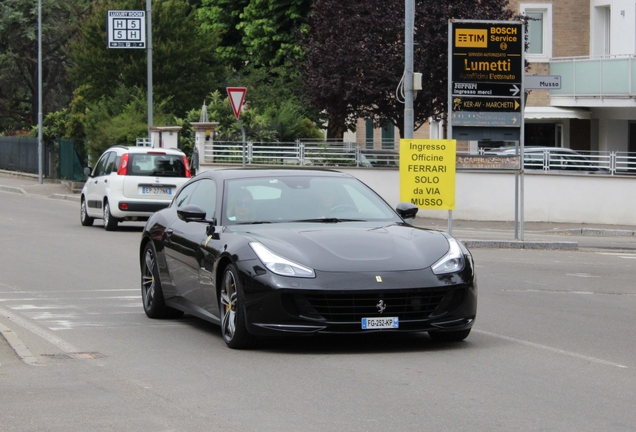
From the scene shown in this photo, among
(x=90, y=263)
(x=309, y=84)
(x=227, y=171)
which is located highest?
(x=309, y=84)

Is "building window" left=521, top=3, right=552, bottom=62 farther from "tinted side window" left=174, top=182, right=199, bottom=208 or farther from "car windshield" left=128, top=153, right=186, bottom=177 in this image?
"tinted side window" left=174, top=182, right=199, bottom=208

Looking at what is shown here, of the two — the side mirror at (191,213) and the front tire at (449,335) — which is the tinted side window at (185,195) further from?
the front tire at (449,335)

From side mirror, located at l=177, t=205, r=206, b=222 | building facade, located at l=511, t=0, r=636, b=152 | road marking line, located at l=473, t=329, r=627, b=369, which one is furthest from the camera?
building facade, located at l=511, t=0, r=636, b=152

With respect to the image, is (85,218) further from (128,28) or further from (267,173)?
(267,173)

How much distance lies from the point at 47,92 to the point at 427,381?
6823 centimetres

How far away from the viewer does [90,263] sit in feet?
56.0

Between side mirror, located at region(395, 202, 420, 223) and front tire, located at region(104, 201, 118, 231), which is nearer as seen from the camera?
side mirror, located at region(395, 202, 420, 223)

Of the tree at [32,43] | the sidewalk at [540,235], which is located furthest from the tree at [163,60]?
the tree at [32,43]

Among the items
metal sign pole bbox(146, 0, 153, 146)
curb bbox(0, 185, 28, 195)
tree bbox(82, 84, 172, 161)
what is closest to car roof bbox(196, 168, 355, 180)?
metal sign pole bbox(146, 0, 153, 146)

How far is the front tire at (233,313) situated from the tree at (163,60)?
34.0 meters

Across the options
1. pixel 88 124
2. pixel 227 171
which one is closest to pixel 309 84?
pixel 88 124

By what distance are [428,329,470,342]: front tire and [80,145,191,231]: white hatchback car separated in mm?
15248

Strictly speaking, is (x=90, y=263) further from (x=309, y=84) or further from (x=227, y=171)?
(x=309, y=84)

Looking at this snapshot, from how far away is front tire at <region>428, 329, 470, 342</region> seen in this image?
9.40 m
